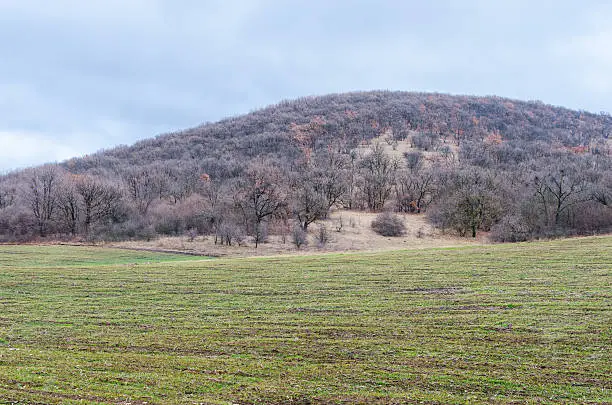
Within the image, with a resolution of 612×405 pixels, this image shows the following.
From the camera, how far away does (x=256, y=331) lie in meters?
15.8

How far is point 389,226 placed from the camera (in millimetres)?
71312

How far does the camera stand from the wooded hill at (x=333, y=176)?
224ft

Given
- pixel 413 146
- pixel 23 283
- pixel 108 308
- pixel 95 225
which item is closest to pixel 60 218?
pixel 95 225

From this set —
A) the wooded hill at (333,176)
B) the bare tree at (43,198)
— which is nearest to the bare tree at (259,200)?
the wooded hill at (333,176)

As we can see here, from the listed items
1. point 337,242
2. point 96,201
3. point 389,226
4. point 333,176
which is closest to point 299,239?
point 337,242

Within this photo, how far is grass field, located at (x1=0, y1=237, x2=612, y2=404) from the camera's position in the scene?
35.0 feet

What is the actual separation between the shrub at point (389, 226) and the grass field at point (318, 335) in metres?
42.9

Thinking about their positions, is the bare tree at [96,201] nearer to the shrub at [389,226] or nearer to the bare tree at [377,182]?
the shrub at [389,226]

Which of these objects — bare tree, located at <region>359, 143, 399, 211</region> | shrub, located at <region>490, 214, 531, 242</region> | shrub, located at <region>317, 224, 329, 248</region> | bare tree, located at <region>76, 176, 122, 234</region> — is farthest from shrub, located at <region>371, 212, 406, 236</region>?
bare tree, located at <region>76, 176, 122, 234</region>

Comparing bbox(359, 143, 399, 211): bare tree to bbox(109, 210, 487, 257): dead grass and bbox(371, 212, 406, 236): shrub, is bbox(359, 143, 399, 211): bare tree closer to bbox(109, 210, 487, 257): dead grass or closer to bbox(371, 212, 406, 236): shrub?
bbox(109, 210, 487, 257): dead grass

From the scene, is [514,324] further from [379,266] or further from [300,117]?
[300,117]

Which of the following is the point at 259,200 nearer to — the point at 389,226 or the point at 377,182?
the point at 389,226

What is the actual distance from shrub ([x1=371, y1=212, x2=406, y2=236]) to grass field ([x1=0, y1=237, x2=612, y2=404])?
141ft

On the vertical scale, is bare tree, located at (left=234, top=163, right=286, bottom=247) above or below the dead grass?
above
